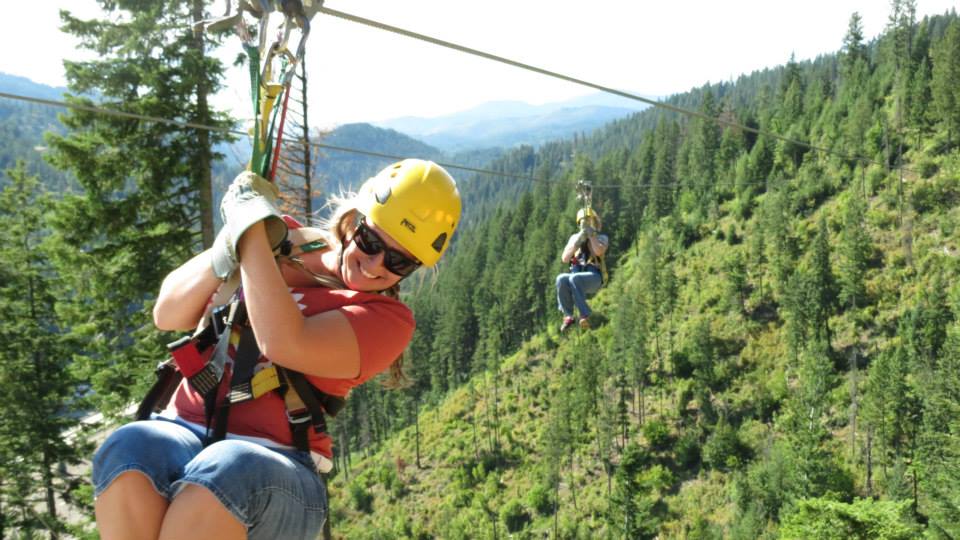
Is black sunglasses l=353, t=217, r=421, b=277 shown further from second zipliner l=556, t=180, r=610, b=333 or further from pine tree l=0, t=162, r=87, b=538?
pine tree l=0, t=162, r=87, b=538

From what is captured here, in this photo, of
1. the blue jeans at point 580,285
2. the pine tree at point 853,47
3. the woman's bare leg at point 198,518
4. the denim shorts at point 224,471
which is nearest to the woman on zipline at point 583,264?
the blue jeans at point 580,285

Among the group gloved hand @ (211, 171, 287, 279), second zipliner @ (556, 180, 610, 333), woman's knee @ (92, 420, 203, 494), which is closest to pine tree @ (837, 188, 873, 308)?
second zipliner @ (556, 180, 610, 333)

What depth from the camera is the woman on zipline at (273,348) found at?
1.66 metres

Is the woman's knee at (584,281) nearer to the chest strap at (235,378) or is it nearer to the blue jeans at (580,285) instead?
the blue jeans at (580,285)

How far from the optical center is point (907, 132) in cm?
7156

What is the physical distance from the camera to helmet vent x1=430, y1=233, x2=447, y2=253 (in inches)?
80.9

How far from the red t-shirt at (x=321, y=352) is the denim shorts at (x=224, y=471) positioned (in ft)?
0.27

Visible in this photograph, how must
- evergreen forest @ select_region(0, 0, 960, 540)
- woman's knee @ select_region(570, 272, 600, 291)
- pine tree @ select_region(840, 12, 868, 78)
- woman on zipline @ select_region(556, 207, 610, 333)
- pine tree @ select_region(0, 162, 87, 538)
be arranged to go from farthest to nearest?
1. pine tree @ select_region(840, 12, 868, 78)
2. evergreen forest @ select_region(0, 0, 960, 540)
3. pine tree @ select_region(0, 162, 87, 538)
4. woman's knee @ select_region(570, 272, 600, 291)
5. woman on zipline @ select_region(556, 207, 610, 333)

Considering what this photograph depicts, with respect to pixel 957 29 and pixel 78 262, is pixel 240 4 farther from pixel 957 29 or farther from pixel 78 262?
pixel 957 29

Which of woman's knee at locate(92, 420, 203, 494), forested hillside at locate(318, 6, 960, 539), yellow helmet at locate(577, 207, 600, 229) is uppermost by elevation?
yellow helmet at locate(577, 207, 600, 229)

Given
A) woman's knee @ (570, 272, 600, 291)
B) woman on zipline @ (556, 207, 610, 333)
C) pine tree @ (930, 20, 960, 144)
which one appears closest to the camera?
woman on zipline @ (556, 207, 610, 333)

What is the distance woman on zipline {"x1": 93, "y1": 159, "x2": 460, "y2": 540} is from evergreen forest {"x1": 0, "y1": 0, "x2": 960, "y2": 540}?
1489 cm

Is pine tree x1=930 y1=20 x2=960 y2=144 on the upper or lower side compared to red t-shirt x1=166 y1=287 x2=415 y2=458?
upper

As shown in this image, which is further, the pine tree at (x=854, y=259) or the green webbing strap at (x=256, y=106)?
the pine tree at (x=854, y=259)
